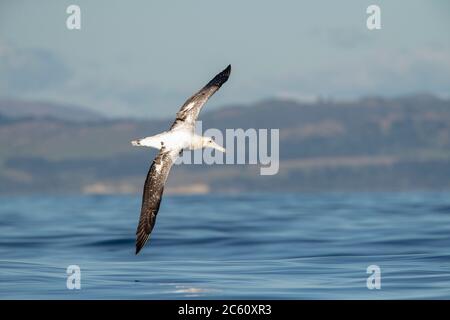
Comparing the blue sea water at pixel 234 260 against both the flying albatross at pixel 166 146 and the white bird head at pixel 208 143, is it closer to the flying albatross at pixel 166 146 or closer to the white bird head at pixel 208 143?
the flying albatross at pixel 166 146

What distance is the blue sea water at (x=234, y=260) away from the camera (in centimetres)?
2616

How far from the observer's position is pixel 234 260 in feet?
111

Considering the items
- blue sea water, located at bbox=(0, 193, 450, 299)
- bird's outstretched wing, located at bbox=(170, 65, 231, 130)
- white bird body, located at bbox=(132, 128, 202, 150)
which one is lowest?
blue sea water, located at bbox=(0, 193, 450, 299)

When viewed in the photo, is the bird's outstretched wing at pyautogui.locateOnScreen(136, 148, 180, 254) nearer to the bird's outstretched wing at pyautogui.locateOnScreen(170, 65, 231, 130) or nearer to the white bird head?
the white bird head

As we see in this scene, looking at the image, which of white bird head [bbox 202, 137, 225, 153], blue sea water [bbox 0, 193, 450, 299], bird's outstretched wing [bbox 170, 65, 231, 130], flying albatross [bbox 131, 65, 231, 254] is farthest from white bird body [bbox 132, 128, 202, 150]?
blue sea water [bbox 0, 193, 450, 299]

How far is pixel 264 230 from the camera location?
47094 millimetres

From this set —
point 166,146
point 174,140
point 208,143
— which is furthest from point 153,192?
point 208,143

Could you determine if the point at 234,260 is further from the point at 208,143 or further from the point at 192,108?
the point at 192,108

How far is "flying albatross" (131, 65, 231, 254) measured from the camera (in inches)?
982

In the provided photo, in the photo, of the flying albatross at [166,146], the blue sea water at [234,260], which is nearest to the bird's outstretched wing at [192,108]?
the flying albatross at [166,146]

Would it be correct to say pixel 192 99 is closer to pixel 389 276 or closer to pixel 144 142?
pixel 144 142

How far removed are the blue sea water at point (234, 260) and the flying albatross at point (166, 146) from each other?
181 cm

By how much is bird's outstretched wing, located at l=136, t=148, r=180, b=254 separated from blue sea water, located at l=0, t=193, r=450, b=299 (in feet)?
5.48

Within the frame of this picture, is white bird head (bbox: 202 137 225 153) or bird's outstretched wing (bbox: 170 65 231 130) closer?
white bird head (bbox: 202 137 225 153)
